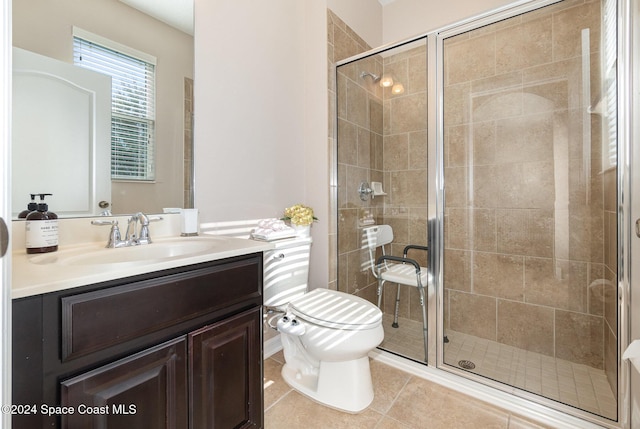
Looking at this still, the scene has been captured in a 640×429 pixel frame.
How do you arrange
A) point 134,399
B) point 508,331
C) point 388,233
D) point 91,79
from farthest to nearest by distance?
point 388,233
point 508,331
point 91,79
point 134,399

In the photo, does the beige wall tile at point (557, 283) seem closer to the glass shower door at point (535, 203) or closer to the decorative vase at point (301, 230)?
the glass shower door at point (535, 203)

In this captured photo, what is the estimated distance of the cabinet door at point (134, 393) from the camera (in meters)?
0.68

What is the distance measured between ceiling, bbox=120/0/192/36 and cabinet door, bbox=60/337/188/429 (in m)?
1.44

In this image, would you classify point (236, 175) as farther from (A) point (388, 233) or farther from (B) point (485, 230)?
(B) point (485, 230)

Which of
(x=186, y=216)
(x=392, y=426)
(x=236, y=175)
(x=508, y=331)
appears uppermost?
(x=236, y=175)

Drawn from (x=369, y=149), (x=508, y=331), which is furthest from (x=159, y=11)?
(x=508, y=331)

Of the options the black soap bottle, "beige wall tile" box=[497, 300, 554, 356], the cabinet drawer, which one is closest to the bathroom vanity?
the cabinet drawer

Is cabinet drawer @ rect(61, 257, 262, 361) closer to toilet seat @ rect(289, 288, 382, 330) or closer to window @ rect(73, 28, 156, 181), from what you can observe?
toilet seat @ rect(289, 288, 382, 330)

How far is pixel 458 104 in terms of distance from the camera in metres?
1.93

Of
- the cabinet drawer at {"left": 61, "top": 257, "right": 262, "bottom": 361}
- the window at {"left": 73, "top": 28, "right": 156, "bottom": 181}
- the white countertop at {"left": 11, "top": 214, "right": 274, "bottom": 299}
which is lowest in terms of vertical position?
the cabinet drawer at {"left": 61, "top": 257, "right": 262, "bottom": 361}

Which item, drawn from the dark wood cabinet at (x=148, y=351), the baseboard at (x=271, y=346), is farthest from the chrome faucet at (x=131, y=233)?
the baseboard at (x=271, y=346)

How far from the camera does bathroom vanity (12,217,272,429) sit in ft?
2.06

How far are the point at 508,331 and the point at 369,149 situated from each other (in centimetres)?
162

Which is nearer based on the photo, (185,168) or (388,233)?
(185,168)
